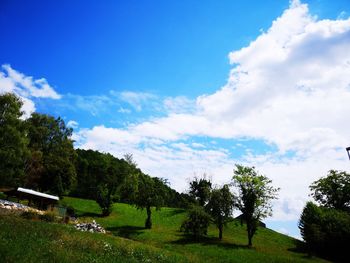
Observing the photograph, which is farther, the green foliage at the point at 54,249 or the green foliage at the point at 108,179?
the green foliage at the point at 108,179

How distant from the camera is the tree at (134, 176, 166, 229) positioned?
59.9 m

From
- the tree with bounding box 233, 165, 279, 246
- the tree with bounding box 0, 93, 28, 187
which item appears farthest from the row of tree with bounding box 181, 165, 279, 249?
the tree with bounding box 0, 93, 28, 187

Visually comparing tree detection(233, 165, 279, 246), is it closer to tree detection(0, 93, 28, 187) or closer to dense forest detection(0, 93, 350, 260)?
dense forest detection(0, 93, 350, 260)

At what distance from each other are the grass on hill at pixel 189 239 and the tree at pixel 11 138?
15253mm

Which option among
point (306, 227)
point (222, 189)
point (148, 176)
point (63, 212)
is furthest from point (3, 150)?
point (306, 227)

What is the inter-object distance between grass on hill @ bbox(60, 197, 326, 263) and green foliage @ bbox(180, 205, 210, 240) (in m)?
1.65

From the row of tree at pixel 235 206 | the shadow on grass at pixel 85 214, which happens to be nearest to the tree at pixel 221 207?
the row of tree at pixel 235 206

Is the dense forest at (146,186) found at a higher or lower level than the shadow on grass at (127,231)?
higher

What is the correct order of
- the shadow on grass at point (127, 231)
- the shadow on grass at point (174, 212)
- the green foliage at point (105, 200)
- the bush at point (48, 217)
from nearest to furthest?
the bush at point (48, 217)
the shadow on grass at point (127, 231)
the green foliage at point (105, 200)
the shadow on grass at point (174, 212)

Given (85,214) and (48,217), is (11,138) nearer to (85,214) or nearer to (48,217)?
(85,214)

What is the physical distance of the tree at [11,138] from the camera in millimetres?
57000

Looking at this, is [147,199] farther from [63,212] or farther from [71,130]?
[71,130]

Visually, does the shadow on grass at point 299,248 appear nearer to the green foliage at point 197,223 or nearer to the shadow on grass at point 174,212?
the green foliage at point 197,223

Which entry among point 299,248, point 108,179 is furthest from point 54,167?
point 299,248
